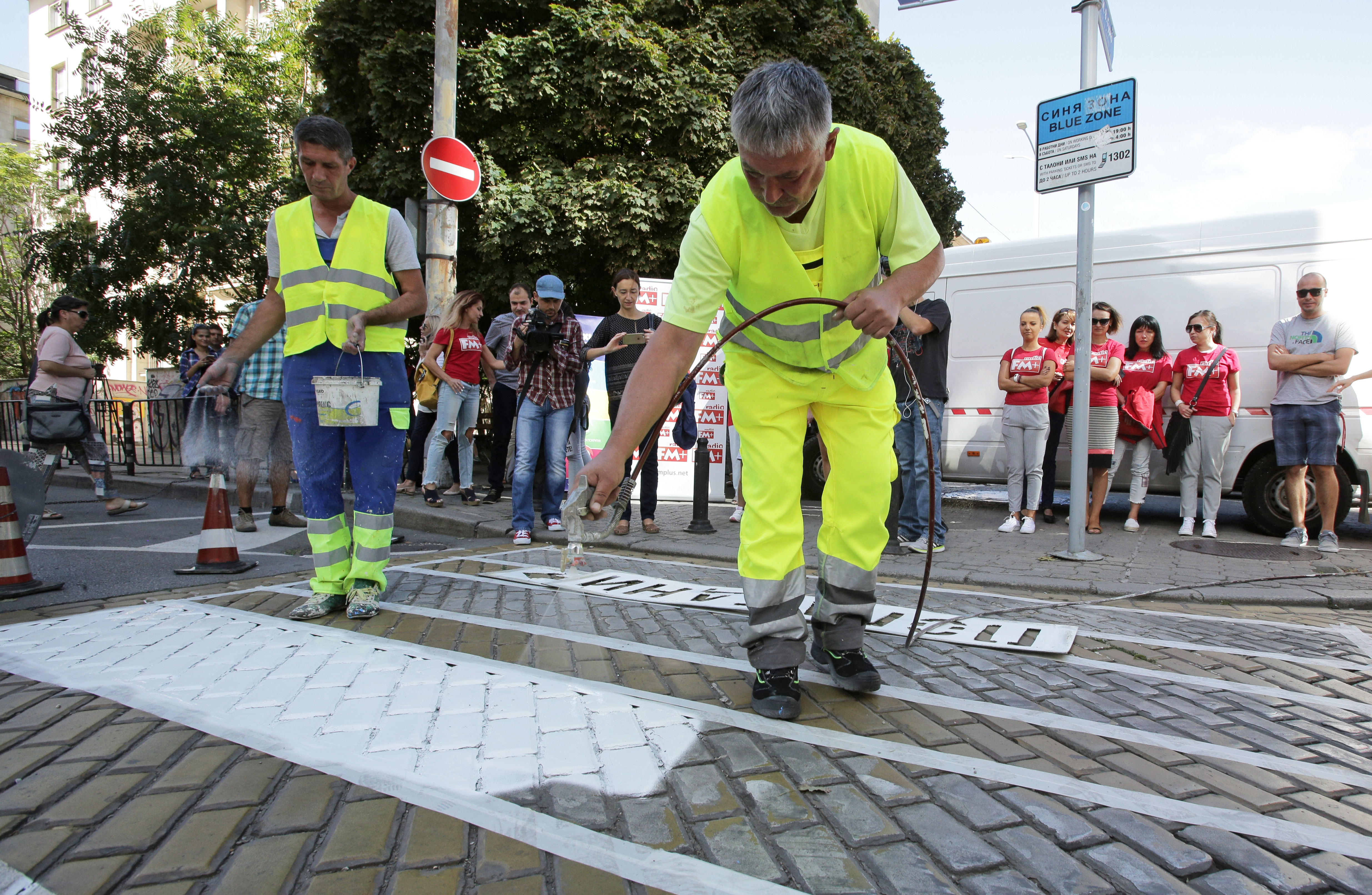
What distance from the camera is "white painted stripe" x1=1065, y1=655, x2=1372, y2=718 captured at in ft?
9.41

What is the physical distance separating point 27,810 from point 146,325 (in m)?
17.5

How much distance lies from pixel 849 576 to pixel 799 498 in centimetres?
32

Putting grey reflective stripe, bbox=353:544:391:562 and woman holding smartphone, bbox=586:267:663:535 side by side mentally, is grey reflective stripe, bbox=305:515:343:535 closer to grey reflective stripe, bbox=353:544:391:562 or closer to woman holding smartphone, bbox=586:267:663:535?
grey reflective stripe, bbox=353:544:391:562

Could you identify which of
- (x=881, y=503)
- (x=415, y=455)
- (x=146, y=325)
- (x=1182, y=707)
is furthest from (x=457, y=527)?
(x=146, y=325)

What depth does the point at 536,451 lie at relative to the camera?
6359mm

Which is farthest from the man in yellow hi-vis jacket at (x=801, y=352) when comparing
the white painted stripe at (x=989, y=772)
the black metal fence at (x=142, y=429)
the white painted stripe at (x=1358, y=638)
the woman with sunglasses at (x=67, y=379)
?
the black metal fence at (x=142, y=429)

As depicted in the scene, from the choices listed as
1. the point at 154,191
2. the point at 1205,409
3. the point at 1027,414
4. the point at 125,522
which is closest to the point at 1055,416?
the point at 1027,414

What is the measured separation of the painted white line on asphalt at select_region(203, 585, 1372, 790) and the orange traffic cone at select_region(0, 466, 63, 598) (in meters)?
2.54

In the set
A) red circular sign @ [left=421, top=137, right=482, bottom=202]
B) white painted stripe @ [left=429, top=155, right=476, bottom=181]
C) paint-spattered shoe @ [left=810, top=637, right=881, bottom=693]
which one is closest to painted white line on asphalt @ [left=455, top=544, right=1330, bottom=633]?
paint-spattered shoe @ [left=810, top=637, right=881, bottom=693]

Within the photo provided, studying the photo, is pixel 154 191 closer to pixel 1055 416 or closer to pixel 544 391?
pixel 544 391

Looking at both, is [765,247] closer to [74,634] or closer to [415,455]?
[74,634]

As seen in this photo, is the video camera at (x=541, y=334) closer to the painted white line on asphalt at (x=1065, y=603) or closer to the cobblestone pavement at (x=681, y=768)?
the painted white line on asphalt at (x=1065, y=603)

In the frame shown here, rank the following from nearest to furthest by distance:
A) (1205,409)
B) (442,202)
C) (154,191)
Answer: (1205,409) → (442,202) → (154,191)

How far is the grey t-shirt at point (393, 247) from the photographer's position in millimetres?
3912
